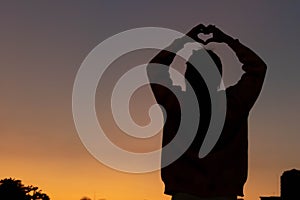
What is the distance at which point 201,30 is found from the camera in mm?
11320

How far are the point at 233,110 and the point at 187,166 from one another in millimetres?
1088

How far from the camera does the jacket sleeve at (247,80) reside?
36.3ft

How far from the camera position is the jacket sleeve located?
11.1 m

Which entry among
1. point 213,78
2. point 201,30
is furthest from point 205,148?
point 201,30

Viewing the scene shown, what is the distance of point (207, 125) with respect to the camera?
11305mm

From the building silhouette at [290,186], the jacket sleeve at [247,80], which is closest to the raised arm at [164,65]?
the jacket sleeve at [247,80]

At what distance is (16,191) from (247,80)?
46.9 m

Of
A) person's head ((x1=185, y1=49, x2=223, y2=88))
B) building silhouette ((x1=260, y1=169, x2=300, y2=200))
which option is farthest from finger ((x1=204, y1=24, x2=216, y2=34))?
building silhouette ((x1=260, y1=169, x2=300, y2=200))

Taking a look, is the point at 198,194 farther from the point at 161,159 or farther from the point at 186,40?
the point at 186,40

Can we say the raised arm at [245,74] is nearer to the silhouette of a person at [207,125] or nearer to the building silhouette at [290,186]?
the silhouette of a person at [207,125]

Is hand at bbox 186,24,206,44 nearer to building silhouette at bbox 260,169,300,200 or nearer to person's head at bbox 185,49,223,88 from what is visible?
person's head at bbox 185,49,223,88

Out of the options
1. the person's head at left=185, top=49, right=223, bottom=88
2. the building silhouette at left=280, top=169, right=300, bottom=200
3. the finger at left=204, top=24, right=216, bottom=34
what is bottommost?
the person's head at left=185, top=49, right=223, bottom=88

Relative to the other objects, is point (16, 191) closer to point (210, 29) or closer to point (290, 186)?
point (290, 186)

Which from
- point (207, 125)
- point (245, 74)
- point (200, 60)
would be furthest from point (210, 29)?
point (207, 125)
